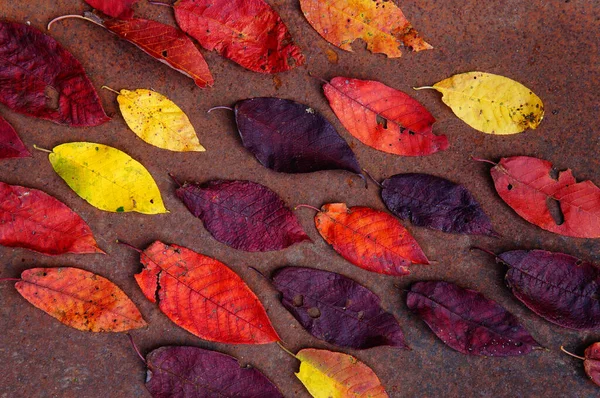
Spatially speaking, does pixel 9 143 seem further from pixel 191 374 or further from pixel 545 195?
pixel 545 195

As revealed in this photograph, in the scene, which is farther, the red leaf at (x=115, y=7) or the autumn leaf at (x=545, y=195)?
the autumn leaf at (x=545, y=195)

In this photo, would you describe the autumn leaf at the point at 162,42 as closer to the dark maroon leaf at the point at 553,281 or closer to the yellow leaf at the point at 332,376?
the yellow leaf at the point at 332,376

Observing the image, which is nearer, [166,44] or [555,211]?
[166,44]

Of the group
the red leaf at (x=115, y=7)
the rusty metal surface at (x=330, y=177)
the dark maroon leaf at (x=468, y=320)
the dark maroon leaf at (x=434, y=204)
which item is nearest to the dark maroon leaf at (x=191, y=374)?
the rusty metal surface at (x=330, y=177)

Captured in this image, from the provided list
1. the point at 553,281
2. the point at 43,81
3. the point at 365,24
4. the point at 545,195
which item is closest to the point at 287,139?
the point at 365,24

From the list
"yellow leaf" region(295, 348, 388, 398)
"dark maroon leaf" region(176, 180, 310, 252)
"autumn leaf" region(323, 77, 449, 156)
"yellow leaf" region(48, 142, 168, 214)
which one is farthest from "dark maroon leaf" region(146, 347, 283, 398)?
"autumn leaf" region(323, 77, 449, 156)

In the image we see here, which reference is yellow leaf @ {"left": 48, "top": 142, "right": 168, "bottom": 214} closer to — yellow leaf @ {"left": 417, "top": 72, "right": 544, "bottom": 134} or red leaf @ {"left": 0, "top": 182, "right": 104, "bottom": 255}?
red leaf @ {"left": 0, "top": 182, "right": 104, "bottom": 255}

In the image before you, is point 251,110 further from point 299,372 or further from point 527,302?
point 527,302
